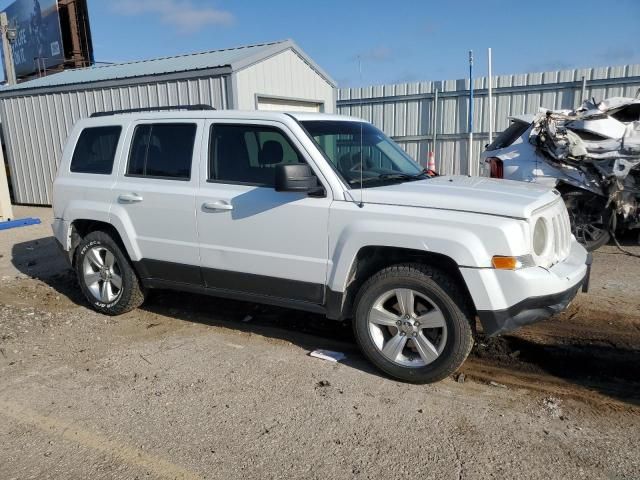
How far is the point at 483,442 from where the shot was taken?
122 inches

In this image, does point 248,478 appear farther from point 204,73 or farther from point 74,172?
point 204,73

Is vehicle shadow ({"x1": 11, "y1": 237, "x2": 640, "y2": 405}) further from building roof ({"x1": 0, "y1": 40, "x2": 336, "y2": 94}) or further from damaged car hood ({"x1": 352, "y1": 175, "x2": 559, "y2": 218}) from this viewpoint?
building roof ({"x1": 0, "y1": 40, "x2": 336, "y2": 94})

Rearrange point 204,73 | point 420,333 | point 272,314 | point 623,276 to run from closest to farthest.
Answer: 1. point 420,333
2. point 272,314
3. point 623,276
4. point 204,73

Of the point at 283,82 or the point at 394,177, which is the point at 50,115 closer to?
the point at 283,82

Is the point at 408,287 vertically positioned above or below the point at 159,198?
below

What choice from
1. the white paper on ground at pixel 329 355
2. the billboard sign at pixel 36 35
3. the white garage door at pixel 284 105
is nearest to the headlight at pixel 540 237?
the white paper on ground at pixel 329 355

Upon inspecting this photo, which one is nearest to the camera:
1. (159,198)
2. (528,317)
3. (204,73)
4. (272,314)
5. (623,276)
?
(528,317)

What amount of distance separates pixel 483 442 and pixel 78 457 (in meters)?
2.37

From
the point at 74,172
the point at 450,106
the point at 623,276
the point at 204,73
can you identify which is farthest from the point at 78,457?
the point at 450,106

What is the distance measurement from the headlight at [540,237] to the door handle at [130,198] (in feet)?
11.1

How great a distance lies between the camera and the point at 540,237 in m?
3.66

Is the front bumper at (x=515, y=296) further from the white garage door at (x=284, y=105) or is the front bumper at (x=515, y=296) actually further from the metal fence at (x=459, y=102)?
the metal fence at (x=459, y=102)

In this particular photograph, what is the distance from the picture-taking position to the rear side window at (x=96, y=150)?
17.1ft

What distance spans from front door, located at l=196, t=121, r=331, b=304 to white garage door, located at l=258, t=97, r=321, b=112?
676cm
